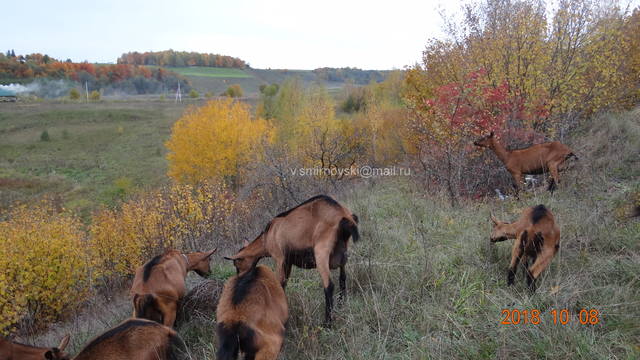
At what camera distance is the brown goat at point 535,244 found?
14.1 ft

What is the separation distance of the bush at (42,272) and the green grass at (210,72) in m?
123

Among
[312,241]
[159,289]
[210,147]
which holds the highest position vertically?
[312,241]

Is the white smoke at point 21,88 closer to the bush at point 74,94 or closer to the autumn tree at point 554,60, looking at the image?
the bush at point 74,94

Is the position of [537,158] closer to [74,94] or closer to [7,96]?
[7,96]

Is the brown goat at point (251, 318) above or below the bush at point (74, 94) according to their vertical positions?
above

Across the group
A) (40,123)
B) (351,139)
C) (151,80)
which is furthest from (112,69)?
(351,139)

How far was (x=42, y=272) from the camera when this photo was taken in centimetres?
1322

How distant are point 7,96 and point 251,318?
102 m

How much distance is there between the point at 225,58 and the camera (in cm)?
14662

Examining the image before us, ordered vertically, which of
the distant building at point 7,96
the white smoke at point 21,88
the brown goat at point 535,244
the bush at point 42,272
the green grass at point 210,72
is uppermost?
the green grass at point 210,72

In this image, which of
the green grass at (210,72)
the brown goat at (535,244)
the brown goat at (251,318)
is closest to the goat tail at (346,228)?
the brown goat at (251,318)

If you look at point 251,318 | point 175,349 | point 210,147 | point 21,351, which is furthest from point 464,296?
point 210,147

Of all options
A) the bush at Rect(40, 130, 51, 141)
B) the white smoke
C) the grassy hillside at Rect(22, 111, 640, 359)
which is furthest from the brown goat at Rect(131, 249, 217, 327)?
the white smoke

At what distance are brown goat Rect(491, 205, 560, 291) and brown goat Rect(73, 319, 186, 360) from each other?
3.53 m
